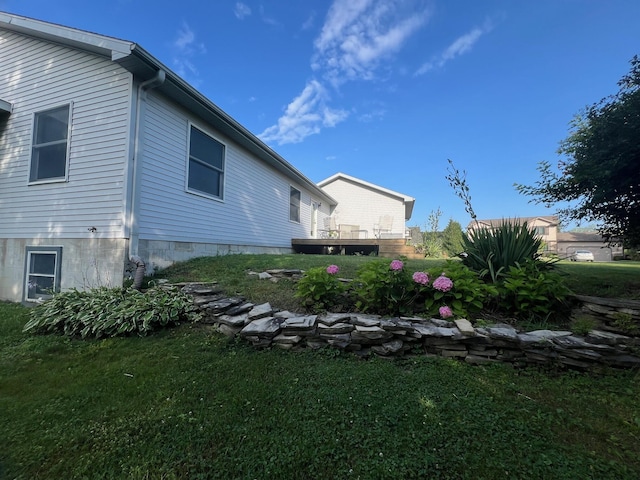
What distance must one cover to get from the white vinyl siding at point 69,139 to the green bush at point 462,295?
4789 millimetres

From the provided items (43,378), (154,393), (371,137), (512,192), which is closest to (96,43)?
(43,378)

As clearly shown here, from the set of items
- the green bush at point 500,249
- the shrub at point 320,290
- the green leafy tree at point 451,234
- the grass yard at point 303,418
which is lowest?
the grass yard at point 303,418

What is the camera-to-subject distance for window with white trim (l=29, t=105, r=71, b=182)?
520cm

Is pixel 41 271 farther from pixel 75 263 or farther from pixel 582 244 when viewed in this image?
pixel 582 244

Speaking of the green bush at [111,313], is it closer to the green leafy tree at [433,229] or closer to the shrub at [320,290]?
the shrub at [320,290]

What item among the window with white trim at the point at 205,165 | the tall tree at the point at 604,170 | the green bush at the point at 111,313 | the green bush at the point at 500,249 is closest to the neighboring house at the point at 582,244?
the tall tree at the point at 604,170

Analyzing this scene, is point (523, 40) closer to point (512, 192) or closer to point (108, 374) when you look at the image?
point (512, 192)

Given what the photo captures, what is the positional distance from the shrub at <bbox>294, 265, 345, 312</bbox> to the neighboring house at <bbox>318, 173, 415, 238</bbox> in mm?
12830

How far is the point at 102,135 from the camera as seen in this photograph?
4.73 m

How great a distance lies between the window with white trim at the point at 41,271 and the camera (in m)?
5.07

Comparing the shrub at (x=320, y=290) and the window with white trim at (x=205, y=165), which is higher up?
the window with white trim at (x=205, y=165)

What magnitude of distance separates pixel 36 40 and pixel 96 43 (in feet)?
7.91

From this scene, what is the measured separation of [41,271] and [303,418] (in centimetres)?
637

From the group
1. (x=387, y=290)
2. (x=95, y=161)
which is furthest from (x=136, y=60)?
(x=387, y=290)
